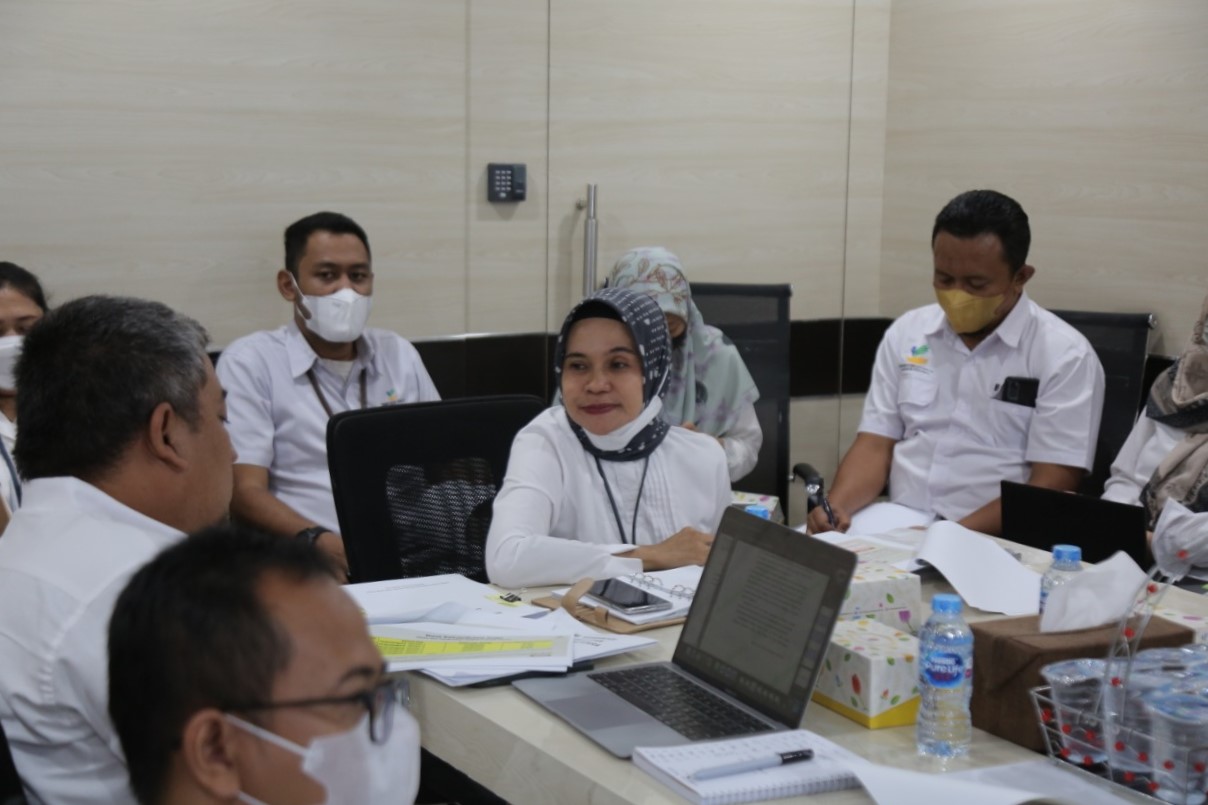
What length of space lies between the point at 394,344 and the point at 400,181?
63 centimetres

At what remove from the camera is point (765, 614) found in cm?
183

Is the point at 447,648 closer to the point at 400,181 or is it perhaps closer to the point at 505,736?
the point at 505,736

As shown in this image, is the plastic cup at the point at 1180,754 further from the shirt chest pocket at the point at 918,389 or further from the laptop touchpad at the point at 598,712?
the shirt chest pocket at the point at 918,389

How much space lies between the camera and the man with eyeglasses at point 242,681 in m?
1.13

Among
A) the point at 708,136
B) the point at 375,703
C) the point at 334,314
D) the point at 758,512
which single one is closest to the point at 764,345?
the point at 708,136

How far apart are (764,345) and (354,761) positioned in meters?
3.27

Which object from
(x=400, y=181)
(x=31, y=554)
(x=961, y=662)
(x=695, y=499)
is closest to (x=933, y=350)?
(x=695, y=499)

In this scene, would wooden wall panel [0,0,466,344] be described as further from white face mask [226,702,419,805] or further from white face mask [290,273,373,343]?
white face mask [226,702,419,805]

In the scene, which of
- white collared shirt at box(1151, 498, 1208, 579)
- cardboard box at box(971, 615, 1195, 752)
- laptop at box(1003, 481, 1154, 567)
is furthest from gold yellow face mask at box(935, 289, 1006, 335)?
cardboard box at box(971, 615, 1195, 752)

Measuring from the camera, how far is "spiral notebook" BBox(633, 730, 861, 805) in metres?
1.56

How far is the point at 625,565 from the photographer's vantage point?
8.00 feet

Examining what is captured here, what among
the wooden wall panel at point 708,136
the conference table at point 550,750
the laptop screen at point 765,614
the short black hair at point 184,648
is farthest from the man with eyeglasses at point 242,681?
the wooden wall panel at point 708,136

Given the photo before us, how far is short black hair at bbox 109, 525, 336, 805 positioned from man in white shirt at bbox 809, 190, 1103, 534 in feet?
8.18

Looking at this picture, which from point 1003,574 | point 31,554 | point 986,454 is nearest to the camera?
point 31,554
